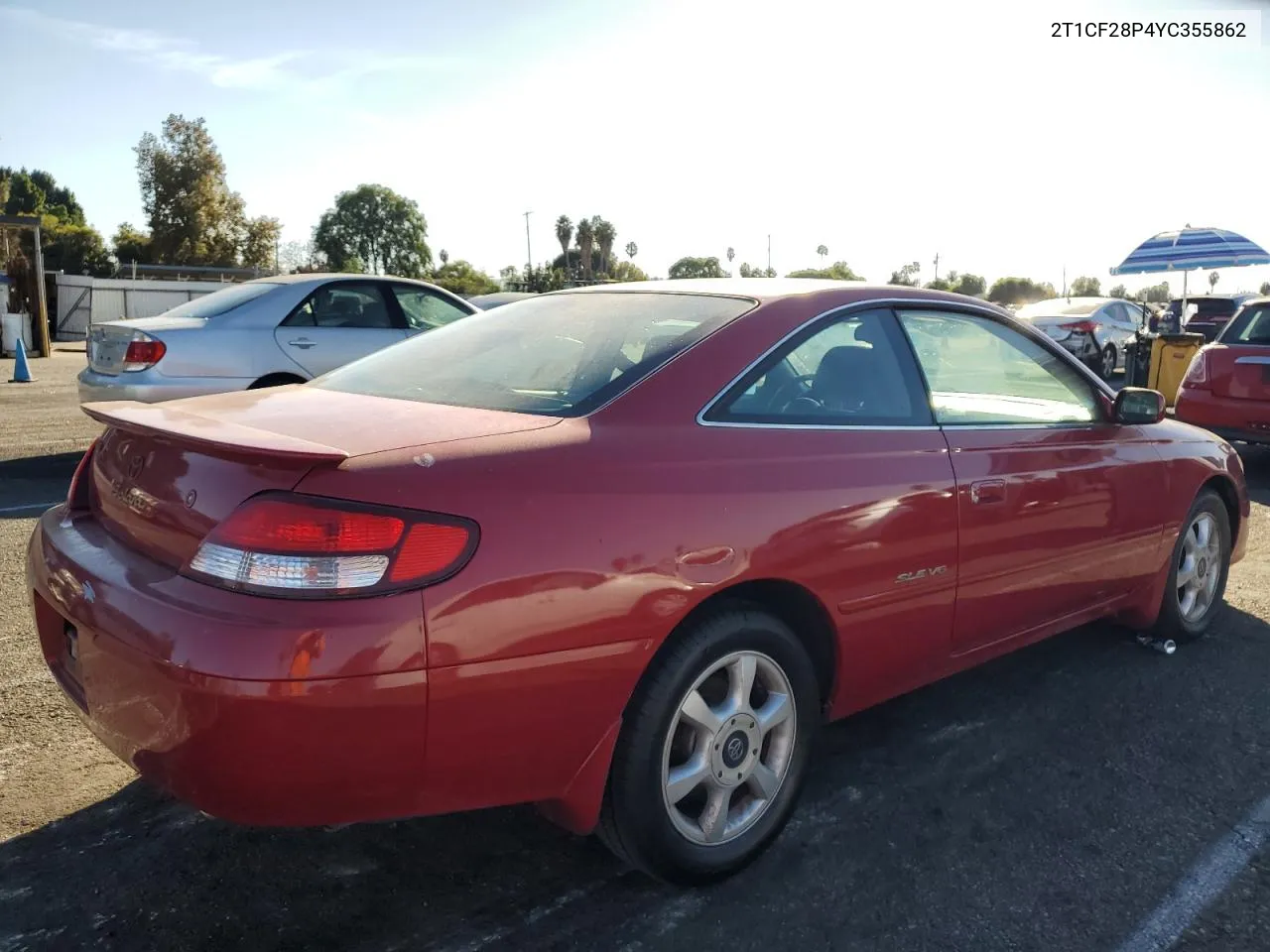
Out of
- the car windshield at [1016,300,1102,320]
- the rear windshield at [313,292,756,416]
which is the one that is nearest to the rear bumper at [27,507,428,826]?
the rear windshield at [313,292,756,416]

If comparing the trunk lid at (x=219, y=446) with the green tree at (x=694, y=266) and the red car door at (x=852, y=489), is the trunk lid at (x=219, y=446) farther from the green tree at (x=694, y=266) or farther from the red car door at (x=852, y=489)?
the green tree at (x=694, y=266)

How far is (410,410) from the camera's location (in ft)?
8.29

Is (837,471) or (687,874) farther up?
(837,471)

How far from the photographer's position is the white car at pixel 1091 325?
1714cm

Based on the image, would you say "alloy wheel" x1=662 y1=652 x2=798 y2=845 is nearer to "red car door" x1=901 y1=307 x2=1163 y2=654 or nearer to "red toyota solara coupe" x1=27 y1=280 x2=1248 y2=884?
"red toyota solara coupe" x1=27 y1=280 x2=1248 y2=884

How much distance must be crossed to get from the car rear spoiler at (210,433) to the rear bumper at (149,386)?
4859mm

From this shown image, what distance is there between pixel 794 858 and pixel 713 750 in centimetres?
44

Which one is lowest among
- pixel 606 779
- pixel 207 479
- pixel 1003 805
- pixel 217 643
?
pixel 1003 805

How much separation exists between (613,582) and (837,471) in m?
0.82

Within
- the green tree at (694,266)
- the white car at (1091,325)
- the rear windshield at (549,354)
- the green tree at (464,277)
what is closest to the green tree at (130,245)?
the green tree at (464,277)

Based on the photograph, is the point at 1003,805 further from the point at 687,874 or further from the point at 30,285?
the point at 30,285

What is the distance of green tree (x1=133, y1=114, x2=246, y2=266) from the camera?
47.9 metres

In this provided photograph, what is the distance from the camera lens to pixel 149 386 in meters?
7.17

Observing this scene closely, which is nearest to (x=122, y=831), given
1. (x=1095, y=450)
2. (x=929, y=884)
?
(x=929, y=884)
